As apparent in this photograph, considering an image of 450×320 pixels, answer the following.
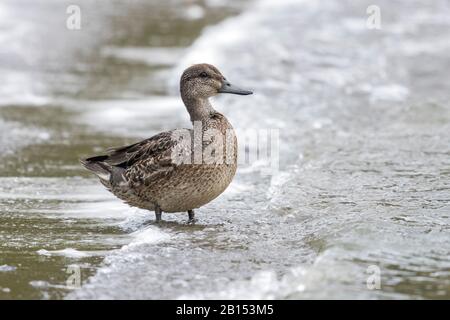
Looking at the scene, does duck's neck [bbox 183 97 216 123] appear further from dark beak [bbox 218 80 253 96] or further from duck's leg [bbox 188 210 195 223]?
duck's leg [bbox 188 210 195 223]

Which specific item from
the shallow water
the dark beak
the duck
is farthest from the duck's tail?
the dark beak

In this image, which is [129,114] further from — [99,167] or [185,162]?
[185,162]

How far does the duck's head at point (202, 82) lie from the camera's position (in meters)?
7.69

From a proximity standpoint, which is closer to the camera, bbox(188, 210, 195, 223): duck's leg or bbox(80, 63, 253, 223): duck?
bbox(80, 63, 253, 223): duck

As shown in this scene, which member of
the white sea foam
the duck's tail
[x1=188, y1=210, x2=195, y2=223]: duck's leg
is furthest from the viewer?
the white sea foam

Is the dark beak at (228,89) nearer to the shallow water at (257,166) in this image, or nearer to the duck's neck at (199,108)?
the duck's neck at (199,108)

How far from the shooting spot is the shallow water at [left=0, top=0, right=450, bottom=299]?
232 inches

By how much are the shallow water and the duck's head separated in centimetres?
99

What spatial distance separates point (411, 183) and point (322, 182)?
795 millimetres

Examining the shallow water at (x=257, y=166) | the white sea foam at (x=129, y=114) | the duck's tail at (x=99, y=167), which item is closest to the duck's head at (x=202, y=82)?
the duck's tail at (x=99, y=167)

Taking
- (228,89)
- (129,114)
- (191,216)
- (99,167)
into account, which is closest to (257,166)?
(228,89)

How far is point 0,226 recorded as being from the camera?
7270 mm

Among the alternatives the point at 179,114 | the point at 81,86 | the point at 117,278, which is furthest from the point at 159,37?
the point at 117,278

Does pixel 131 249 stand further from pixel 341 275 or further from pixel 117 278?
pixel 341 275
